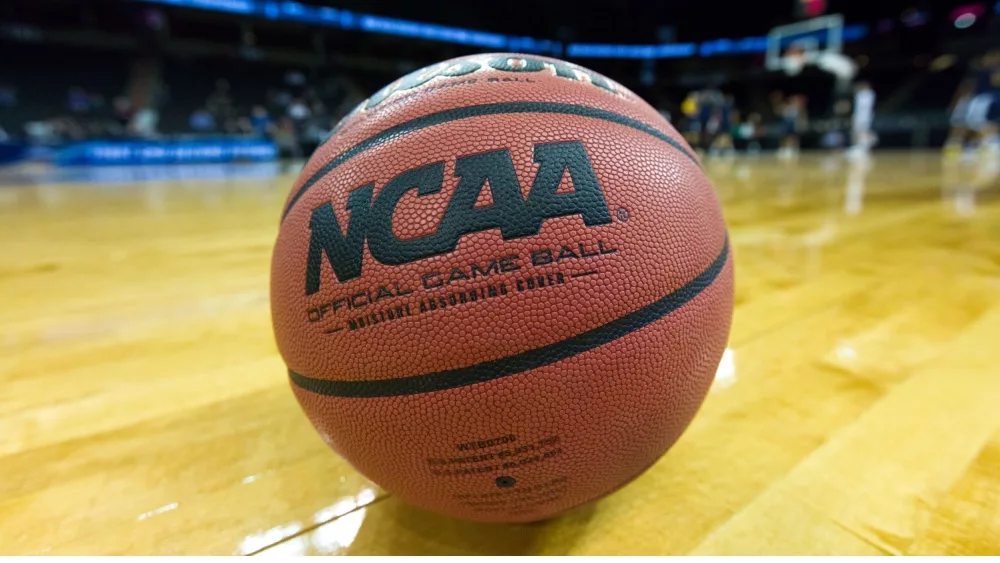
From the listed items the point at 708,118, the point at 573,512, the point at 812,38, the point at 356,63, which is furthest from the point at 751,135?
the point at 573,512

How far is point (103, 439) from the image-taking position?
102 centimetres

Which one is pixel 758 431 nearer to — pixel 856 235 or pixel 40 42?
pixel 856 235

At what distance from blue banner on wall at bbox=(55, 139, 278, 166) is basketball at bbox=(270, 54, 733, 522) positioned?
34.9 feet

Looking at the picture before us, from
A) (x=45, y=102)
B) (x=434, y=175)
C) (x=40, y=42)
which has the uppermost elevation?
(x=40, y=42)

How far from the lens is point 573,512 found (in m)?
0.83

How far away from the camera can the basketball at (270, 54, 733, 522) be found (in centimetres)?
63

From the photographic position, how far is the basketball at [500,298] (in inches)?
24.9

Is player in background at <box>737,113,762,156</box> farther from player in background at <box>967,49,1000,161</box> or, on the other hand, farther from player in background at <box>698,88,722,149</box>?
player in background at <box>967,49,1000,161</box>

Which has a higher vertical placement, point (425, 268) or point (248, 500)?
point (425, 268)

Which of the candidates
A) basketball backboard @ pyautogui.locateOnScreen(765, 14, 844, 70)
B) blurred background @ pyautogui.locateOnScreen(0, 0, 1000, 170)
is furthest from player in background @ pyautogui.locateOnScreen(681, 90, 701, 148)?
basketball backboard @ pyautogui.locateOnScreen(765, 14, 844, 70)

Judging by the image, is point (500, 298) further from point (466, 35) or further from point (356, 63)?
point (466, 35)

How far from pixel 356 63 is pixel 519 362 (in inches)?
677

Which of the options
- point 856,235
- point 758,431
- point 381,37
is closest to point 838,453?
point 758,431

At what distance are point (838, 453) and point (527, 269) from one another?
2.19 ft
